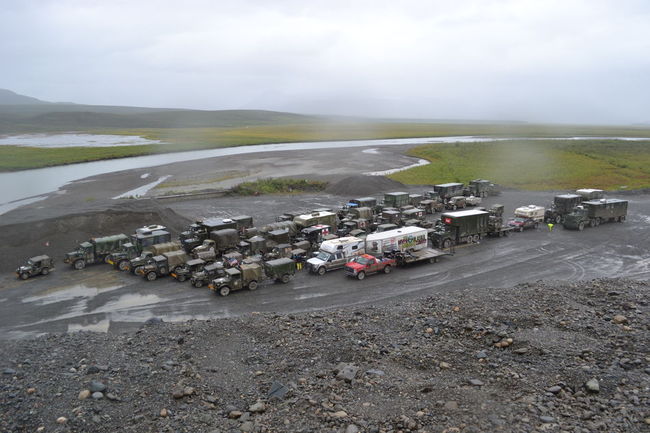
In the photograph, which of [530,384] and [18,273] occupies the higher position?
[530,384]

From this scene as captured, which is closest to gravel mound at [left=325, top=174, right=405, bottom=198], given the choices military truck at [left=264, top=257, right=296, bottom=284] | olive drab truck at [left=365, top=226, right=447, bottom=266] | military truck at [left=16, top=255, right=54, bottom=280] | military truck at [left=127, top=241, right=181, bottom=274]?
olive drab truck at [left=365, top=226, right=447, bottom=266]

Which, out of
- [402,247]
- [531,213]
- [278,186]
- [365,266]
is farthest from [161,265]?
[278,186]

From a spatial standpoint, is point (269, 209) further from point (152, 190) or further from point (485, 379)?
point (485, 379)

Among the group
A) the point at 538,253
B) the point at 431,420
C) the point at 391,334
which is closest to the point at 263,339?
the point at 391,334

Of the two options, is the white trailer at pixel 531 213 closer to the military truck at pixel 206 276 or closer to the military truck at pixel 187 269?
the military truck at pixel 206 276

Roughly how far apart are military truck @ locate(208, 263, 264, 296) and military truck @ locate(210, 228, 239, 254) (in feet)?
25.2

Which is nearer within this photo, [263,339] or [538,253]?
[263,339]

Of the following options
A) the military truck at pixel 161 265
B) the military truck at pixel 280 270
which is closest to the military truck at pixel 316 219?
the military truck at pixel 280 270

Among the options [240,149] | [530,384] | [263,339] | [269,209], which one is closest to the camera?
[530,384]

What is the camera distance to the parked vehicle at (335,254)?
31172mm

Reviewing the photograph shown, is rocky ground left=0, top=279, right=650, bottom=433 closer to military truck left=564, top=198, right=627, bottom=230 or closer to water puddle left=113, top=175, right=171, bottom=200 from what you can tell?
military truck left=564, top=198, right=627, bottom=230

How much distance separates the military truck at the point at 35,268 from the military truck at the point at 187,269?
31.3 feet

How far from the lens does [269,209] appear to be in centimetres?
5369

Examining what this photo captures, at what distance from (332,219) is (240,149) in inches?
3614
